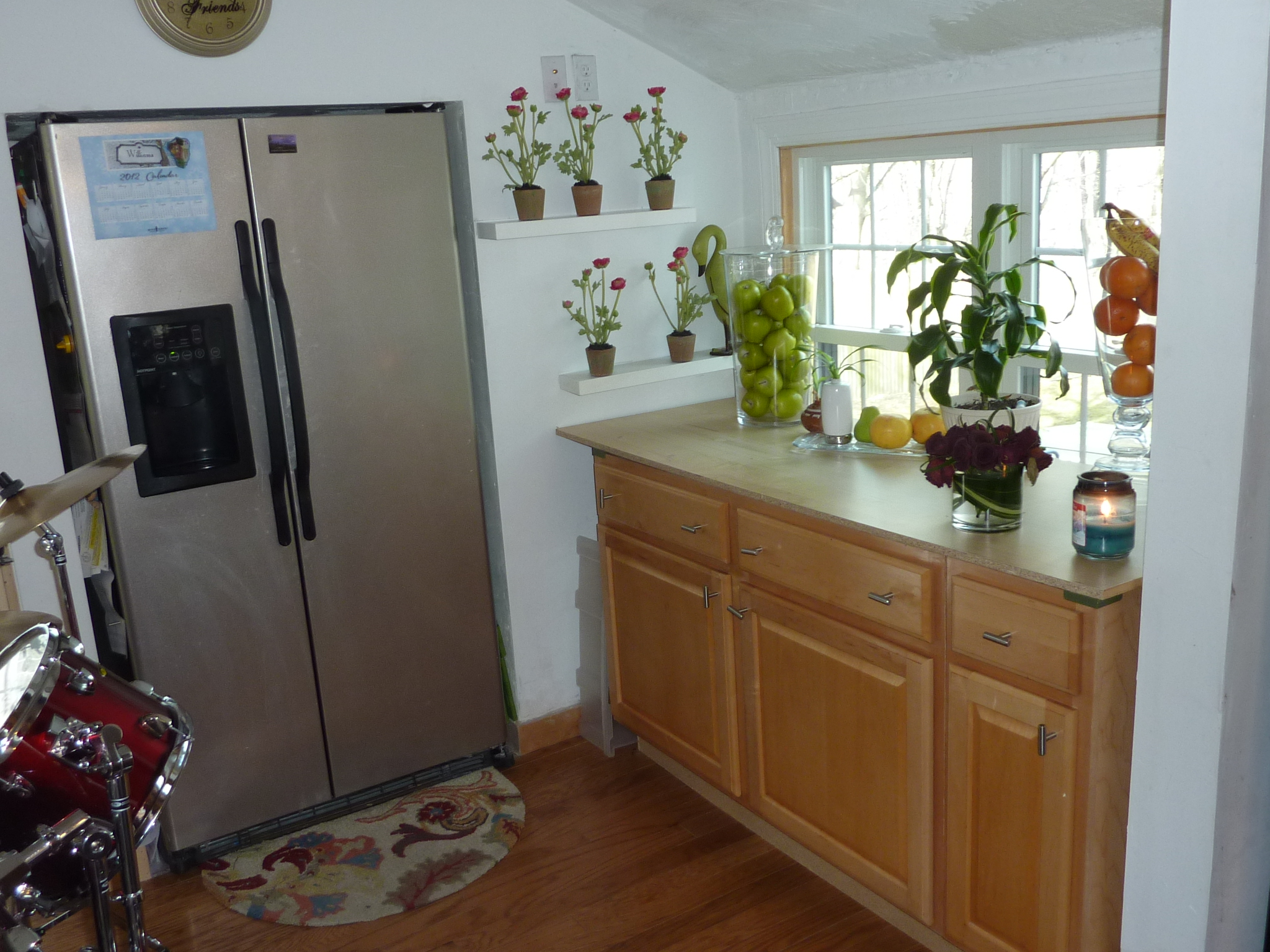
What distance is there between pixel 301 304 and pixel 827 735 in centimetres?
149

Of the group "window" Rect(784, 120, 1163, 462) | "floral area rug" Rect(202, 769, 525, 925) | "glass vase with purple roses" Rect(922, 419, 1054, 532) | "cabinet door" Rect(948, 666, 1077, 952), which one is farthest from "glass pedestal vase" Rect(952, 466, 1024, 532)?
"floral area rug" Rect(202, 769, 525, 925)

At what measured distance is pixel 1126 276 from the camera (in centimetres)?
193

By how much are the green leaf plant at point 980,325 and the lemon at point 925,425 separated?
0.34ft

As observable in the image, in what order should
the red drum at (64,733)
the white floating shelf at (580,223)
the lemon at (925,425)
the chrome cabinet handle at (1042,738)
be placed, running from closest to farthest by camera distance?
the red drum at (64,733) < the chrome cabinet handle at (1042,738) < the lemon at (925,425) < the white floating shelf at (580,223)

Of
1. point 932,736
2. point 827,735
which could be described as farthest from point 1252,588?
point 827,735

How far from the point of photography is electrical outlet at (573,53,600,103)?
281 cm

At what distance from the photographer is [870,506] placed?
2.10m

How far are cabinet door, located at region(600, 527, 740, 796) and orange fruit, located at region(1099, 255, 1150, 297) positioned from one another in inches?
38.7

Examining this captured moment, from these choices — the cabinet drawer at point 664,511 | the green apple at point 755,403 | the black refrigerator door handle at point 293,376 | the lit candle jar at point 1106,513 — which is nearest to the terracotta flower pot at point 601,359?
the cabinet drawer at point 664,511

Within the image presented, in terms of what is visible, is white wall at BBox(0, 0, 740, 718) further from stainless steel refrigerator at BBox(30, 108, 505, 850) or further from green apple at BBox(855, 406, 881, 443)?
A: green apple at BBox(855, 406, 881, 443)

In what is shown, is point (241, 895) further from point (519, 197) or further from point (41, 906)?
point (519, 197)

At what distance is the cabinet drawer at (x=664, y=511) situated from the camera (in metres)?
2.44

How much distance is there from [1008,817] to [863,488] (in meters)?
0.66

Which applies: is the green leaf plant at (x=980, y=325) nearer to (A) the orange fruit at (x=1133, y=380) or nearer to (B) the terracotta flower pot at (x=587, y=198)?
(A) the orange fruit at (x=1133, y=380)
